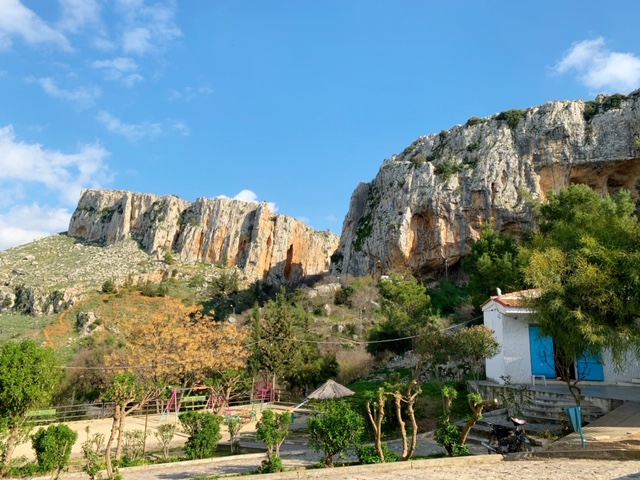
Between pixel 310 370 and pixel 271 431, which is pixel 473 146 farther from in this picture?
pixel 271 431

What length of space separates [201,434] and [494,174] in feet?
132

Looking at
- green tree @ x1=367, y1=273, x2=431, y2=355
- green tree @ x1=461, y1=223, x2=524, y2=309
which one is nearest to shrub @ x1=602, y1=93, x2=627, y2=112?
green tree @ x1=461, y1=223, x2=524, y2=309

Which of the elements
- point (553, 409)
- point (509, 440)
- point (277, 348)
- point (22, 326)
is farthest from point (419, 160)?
point (509, 440)

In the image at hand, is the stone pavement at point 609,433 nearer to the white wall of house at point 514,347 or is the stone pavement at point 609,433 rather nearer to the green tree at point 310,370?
the white wall of house at point 514,347

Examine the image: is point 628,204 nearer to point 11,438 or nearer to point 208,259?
point 11,438

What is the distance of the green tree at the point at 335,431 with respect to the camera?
8.14m

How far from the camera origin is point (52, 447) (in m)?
9.02

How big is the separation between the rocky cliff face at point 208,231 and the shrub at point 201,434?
183 feet

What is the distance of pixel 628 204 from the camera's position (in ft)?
A: 81.4

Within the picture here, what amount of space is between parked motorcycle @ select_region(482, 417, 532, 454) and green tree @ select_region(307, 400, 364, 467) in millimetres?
2694

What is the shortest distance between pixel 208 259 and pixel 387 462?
206ft

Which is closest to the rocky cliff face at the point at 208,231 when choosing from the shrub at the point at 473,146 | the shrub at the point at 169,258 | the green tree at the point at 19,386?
the shrub at the point at 169,258

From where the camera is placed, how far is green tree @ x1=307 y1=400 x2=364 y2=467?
8.14 meters

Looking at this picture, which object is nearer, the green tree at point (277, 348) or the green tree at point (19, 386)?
the green tree at point (19, 386)
